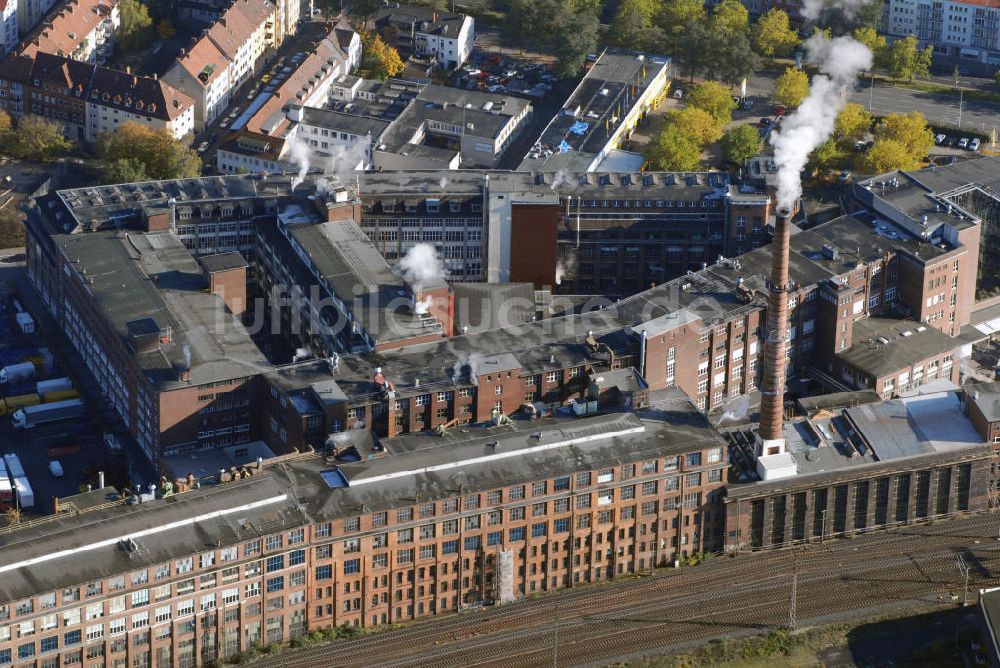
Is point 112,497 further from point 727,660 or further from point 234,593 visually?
point 727,660

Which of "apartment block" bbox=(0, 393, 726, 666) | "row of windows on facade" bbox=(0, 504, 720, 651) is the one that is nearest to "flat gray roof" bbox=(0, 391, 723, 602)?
"apartment block" bbox=(0, 393, 726, 666)

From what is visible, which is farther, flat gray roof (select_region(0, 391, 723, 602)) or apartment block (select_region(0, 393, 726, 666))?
flat gray roof (select_region(0, 391, 723, 602))

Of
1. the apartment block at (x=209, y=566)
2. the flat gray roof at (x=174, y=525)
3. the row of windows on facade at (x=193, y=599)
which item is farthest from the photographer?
the flat gray roof at (x=174, y=525)

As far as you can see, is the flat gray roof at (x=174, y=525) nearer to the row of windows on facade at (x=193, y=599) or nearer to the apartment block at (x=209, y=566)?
the apartment block at (x=209, y=566)

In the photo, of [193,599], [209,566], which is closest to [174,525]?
[209,566]

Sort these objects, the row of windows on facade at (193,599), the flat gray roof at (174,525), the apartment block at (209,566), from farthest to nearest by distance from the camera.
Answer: the flat gray roof at (174,525)
the apartment block at (209,566)
the row of windows on facade at (193,599)

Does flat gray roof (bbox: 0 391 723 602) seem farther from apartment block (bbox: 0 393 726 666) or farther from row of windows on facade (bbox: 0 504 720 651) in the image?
row of windows on facade (bbox: 0 504 720 651)

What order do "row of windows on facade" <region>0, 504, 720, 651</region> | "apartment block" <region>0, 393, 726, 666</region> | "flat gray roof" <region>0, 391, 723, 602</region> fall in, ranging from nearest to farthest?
1. "row of windows on facade" <region>0, 504, 720, 651</region>
2. "apartment block" <region>0, 393, 726, 666</region>
3. "flat gray roof" <region>0, 391, 723, 602</region>

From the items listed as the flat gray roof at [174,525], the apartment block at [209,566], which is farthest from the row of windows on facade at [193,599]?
the flat gray roof at [174,525]

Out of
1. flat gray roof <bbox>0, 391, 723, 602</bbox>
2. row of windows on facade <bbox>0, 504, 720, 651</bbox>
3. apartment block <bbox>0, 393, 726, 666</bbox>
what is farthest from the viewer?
flat gray roof <bbox>0, 391, 723, 602</bbox>

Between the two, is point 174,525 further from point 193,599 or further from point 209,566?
point 193,599

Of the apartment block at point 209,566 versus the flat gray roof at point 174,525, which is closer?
the apartment block at point 209,566
